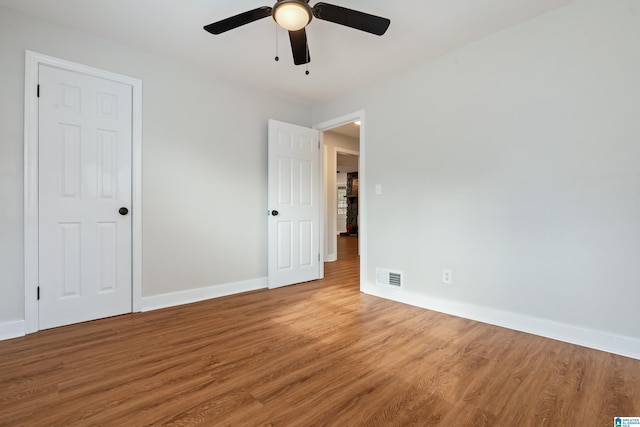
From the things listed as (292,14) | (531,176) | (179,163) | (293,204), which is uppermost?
(292,14)

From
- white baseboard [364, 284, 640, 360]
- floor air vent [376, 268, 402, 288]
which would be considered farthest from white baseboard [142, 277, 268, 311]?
white baseboard [364, 284, 640, 360]

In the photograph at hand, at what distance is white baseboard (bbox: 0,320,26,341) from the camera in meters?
2.21

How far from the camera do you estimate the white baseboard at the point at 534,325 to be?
198cm

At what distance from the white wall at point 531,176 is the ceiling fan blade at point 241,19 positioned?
1821 mm

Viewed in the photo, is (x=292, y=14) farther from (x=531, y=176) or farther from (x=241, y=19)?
(x=531, y=176)

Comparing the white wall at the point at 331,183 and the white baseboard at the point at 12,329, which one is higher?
the white wall at the point at 331,183

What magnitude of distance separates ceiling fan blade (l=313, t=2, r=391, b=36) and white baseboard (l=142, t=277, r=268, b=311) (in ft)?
9.16

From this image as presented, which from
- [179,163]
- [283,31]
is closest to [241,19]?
[283,31]

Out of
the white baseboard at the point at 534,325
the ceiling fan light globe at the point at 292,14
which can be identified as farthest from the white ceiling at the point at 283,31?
the white baseboard at the point at 534,325

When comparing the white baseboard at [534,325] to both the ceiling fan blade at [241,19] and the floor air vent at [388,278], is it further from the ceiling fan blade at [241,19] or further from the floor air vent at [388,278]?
the ceiling fan blade at [241,19]

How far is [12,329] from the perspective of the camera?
7.38 ft

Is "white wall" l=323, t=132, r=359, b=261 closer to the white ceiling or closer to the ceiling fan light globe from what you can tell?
the white ceiling

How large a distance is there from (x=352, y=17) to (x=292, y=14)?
372 mm

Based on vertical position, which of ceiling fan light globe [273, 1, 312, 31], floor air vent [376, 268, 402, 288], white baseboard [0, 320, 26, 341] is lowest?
white baseboard [0, 320, 26, 341]
